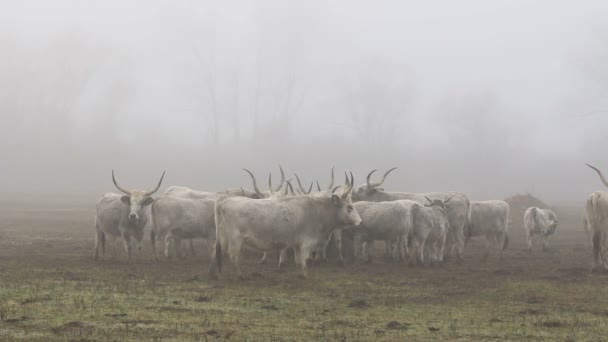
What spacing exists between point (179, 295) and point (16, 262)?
626 centimetres

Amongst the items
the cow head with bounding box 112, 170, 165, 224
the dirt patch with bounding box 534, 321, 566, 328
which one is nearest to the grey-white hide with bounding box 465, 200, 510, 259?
the cow head with bounding box 112, 170, 165, 224

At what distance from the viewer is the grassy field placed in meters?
9.23

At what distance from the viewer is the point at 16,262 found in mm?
16562

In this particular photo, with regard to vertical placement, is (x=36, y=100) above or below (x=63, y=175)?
above

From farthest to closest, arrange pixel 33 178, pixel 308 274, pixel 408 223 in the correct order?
pixel 33 178 → pixel 408 223 → pixel 308 274

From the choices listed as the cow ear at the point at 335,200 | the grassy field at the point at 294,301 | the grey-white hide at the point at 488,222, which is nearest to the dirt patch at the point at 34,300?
the grassy field at the point at 294,301

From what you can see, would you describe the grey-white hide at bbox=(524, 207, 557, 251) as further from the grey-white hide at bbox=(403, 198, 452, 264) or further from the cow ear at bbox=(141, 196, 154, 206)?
the cow ear at bbox=(141, 196, 154, 206)

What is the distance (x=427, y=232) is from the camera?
17.8 metres

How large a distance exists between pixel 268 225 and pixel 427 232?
494 cm

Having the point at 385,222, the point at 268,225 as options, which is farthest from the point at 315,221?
the point at 385,222

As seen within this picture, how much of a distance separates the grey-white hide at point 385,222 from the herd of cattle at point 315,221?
2 cm

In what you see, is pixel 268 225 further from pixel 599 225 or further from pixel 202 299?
pixel 599 225

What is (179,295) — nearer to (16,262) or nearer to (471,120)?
(16,262)

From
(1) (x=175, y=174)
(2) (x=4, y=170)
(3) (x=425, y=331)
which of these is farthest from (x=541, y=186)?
(3) (x=425, y=331)
